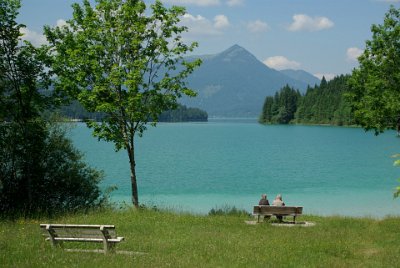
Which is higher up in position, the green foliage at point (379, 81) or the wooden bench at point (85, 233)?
the green foliage at point (379, 81)

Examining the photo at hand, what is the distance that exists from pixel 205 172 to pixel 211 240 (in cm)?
3875

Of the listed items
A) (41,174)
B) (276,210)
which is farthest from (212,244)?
(41,174)

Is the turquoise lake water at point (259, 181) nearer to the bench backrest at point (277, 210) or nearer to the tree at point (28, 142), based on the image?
the tree at point (28, 142)

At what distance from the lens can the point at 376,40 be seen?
25.3 m

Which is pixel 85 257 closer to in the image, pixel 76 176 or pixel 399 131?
pixel 76 176

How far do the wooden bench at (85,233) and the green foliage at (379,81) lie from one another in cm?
1620

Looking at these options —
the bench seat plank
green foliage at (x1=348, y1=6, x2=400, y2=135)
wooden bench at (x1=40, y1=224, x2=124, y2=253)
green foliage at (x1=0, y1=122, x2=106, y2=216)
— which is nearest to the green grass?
wooden bench at (x1=40, y1=224, x2=124, y2=253)

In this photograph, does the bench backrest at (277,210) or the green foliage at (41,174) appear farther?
the green foliage at (41,174)

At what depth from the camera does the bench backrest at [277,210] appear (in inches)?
726

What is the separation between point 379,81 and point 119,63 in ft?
43.2

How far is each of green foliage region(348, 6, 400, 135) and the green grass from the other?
682cm

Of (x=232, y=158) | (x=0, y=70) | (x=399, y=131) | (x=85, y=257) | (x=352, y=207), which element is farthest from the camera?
(x=232, y=158)

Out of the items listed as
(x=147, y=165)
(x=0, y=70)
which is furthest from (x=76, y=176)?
(x=147, y=165)

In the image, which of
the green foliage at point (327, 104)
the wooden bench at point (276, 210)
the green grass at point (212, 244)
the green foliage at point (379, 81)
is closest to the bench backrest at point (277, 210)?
the wooden bench at point (276, 210)
